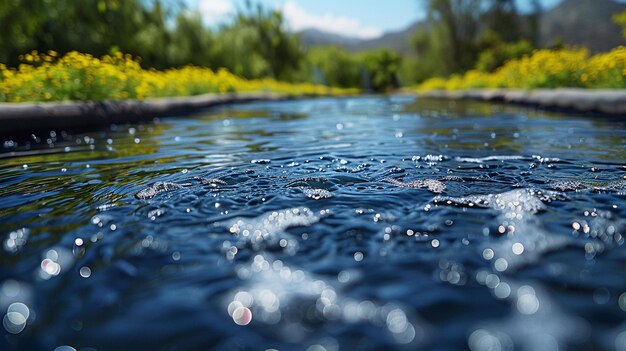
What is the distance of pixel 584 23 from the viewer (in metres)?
126

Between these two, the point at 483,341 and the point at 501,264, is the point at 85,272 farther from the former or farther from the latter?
the point at 501,264

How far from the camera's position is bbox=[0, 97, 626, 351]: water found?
1.39 m

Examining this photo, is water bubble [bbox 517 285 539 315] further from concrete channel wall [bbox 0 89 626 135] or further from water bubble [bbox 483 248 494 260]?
concrete channel wall [bbox 0 89 626 135]

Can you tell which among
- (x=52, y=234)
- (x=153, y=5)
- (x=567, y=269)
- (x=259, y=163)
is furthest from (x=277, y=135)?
(x=153, y=5)

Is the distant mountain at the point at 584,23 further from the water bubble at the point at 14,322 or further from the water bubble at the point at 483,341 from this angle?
the water bubble at the point at 14,322

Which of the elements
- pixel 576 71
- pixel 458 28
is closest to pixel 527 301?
pixel 576 71

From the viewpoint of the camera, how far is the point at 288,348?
1308 millimetres

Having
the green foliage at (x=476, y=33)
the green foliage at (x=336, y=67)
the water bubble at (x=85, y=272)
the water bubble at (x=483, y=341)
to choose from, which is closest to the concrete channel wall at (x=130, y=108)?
the water bubble at (x=85, y=272)

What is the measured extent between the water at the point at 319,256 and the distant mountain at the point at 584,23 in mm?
87025

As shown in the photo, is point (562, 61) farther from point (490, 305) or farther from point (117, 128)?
point (490, 305)

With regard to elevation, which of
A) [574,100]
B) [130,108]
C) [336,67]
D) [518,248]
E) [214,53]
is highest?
[214,53]

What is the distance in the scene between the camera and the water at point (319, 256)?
4.55 ft

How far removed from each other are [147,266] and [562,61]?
12.7m

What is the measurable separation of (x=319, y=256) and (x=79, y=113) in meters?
6.41
